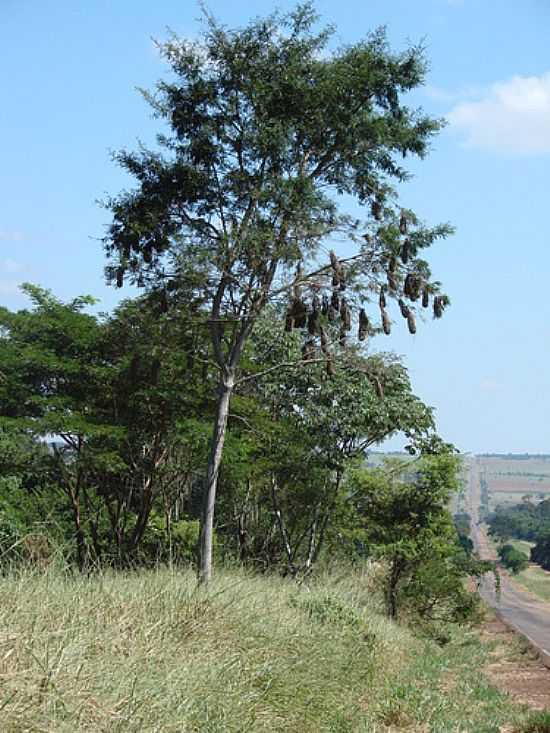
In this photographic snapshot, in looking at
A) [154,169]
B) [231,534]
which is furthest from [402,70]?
[231,534]

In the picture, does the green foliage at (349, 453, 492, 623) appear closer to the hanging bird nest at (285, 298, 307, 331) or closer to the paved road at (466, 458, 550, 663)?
the paved road at (466, 458, 550, 663)

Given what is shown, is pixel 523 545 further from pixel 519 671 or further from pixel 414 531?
pixel 519 671

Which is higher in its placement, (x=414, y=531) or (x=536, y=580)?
(x=414, y=531)

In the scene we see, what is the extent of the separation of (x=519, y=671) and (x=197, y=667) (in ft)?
48.2

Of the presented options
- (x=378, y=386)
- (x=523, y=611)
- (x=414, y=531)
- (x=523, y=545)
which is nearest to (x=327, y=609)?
(x=378, y=386)

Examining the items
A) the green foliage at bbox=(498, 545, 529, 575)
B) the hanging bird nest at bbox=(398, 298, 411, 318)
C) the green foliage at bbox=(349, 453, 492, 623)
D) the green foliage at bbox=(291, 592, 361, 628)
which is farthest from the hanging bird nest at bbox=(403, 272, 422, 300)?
the green foliage at bbox=(498, 545, 529, 575)

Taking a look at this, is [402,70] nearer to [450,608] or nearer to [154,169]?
[154,169]

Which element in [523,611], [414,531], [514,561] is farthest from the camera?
[514,561]

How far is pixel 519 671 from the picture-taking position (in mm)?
20359

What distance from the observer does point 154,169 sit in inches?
654

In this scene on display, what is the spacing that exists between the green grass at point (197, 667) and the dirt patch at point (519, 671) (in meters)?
0.84

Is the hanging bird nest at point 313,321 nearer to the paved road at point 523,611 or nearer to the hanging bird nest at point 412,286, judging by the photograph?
the hanging bird nest at point 412,286

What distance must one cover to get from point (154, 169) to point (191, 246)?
6.32 feet

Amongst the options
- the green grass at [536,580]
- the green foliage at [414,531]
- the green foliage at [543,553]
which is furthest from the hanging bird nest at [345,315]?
the green foliage at [543,553]
